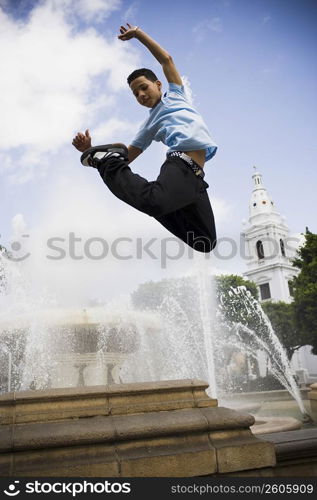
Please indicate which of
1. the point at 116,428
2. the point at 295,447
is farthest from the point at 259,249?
the point at 116,428

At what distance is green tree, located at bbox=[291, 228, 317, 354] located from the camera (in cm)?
3200

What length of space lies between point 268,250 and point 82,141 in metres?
53.0

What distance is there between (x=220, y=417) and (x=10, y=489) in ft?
5.06

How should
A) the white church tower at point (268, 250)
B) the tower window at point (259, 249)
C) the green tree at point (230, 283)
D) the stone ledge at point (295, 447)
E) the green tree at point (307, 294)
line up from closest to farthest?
the stone ledge at point (295, 447) < the green tree at point (307, 294) < the green tree at point (230, 283) < the white church tower at point (268, 250) < the tower window at point (259, 249)

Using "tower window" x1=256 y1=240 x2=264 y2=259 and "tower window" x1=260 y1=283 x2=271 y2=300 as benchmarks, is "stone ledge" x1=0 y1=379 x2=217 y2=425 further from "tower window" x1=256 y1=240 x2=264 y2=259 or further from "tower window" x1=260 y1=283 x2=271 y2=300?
"tower window" x1=256 y1=240 x2=264 y2=259

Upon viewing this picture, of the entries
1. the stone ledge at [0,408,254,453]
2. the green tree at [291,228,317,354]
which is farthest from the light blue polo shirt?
the green tree at [291,228,317,354]

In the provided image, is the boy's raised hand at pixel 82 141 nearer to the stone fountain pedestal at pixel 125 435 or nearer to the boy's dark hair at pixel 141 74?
the boy's dark hair at pixel 141 74

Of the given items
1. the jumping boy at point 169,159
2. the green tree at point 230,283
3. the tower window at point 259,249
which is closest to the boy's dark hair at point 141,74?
the jumping boy at point 169,159

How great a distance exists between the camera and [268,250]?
5447 centimetres

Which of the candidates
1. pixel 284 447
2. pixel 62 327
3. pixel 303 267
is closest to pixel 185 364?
pixel 62 327

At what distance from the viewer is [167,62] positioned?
327 cm

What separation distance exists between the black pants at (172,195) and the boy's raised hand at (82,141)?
40cm

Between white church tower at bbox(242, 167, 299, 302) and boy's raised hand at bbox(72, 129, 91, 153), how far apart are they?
4953 cm

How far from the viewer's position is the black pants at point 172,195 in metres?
2.94
